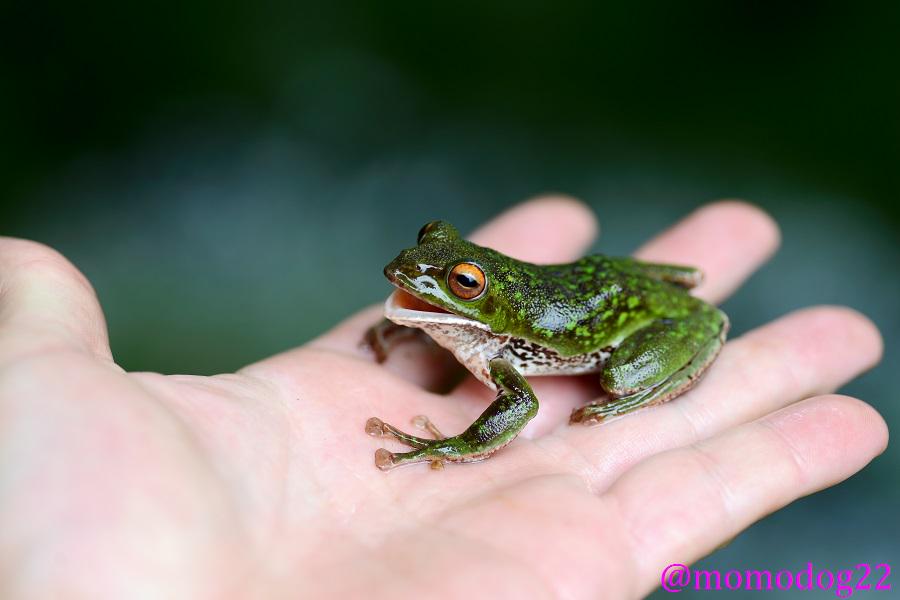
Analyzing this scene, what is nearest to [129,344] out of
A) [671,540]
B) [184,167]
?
[184,167]

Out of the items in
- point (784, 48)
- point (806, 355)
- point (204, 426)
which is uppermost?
point (784, 48)

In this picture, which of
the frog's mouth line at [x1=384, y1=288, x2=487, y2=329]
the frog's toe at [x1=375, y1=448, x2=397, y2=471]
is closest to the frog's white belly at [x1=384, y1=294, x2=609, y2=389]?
the frog's mouth line at [x1=384, y1=288, x2=487, y2=329]

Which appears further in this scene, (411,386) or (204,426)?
(411,386)

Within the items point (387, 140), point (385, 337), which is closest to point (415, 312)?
point (385, 337)

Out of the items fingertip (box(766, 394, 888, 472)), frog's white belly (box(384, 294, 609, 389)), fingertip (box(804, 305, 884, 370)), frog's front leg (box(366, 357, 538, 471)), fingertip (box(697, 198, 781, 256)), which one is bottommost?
frog's front leg (box(366, 357, 538, 471))

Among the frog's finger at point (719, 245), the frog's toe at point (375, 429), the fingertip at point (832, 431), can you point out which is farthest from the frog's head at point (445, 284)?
the frog's finger at point (719, 245)

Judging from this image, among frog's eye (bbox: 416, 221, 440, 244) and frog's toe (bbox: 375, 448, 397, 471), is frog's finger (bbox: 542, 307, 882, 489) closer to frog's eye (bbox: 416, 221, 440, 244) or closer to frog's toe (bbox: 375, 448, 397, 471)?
frog's toe (bbox: 375, 448, 397, 471)

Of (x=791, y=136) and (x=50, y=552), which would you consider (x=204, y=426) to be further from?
(x=791, y=136)
